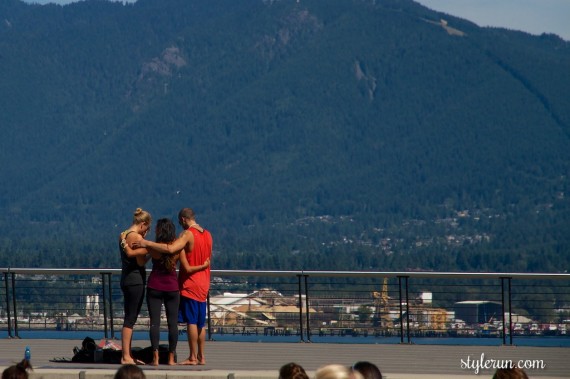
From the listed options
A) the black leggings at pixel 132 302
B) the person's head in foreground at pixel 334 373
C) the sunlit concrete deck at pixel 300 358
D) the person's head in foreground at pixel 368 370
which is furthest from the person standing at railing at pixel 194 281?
the person's head in foreground at pixel 334 373

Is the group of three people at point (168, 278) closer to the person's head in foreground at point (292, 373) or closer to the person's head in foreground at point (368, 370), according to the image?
the person's head in foreground at point (368, 370)

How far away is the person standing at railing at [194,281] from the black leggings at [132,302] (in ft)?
1.62

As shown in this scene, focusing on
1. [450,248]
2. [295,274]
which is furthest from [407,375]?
[450,248]

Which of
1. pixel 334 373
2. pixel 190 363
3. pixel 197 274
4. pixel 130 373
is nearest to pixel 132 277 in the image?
pixel 197 274

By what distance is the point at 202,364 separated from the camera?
42.7ft

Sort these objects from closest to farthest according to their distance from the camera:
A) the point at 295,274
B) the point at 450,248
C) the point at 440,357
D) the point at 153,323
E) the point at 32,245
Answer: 1. the point at 153,323
2. the point at 440,357
3. the point at 295,274
4. the point at 32,245
5. the point at 450,248

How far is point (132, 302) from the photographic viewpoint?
501 inches

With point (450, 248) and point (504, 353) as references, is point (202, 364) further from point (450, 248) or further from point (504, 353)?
point (450, 248)

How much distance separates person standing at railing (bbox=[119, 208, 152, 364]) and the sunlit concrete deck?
0.32m

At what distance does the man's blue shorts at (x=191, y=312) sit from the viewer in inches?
516

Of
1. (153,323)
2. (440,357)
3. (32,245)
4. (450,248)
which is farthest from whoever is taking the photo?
(450,248)

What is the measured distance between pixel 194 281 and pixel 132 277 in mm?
653

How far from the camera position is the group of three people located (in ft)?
41.5

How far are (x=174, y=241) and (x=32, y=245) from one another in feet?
516
